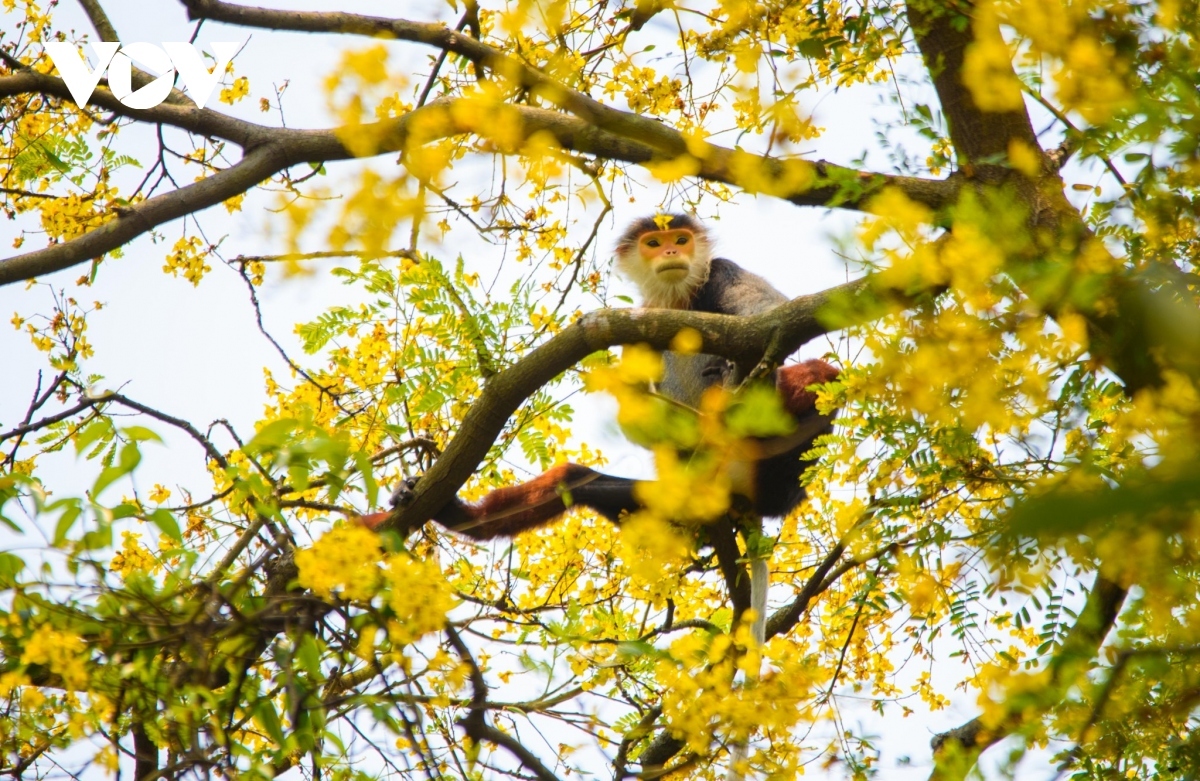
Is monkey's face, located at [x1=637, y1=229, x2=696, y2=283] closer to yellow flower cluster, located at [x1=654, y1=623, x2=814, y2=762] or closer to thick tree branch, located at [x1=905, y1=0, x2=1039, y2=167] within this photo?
thick tree branch, located at [x1=905, y1=0, x2=1039, y2=167]

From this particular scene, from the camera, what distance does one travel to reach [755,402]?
1.47 m

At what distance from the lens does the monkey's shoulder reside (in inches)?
188

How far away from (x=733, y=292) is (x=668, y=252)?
15.4 inches

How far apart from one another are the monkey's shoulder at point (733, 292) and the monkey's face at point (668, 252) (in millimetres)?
129

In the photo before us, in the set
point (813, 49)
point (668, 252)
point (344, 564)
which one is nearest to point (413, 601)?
point (344, 564)

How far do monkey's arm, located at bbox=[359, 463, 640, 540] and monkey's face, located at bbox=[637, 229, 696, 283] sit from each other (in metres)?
1.21

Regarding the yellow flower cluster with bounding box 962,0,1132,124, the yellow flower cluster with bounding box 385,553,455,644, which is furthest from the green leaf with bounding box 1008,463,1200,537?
the yellow flower cluster with bounding box 385,553,455,644

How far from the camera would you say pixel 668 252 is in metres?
5.13

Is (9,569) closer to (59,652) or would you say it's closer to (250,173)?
(59,652)

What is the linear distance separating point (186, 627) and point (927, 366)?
107 centimetres

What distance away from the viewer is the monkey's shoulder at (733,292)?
4.77 meters

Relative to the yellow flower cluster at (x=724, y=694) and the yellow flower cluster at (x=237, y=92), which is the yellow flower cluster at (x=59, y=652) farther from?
the yellow flower cluster at (x=237, y=92)

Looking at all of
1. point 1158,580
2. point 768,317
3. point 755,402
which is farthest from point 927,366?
point 768,317

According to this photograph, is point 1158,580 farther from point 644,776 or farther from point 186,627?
point 186,627
